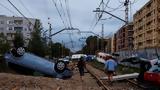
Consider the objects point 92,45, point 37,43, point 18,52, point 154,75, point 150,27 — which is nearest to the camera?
point 154,75

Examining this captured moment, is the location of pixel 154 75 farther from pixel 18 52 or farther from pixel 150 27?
pixel 150 27

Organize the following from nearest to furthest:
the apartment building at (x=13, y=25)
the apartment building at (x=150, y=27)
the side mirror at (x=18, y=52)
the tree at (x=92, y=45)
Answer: the side mirror at (x=18, y=52) → the apartment building at (x=150, y=27) → the apartment building at (x=13, y=25) → the tree at (x=92, y=45)

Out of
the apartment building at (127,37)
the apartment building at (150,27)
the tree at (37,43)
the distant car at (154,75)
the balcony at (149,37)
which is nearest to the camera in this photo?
the distant car at (154,75)

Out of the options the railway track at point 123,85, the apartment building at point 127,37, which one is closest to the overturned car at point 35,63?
the railway track at point 123,85

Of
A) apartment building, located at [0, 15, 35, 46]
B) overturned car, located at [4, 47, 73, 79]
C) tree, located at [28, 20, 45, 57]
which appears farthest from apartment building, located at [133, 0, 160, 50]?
apartment building, located at [0, 15, 35, 46]

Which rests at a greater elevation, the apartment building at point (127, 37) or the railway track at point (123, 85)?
the apartment building at point (127, 37)

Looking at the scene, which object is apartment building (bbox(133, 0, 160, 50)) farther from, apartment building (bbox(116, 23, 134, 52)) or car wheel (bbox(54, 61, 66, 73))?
car wheel (bbox(54, 61, 66, 73))

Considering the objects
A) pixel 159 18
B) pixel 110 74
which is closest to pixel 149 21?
pixel 159 18

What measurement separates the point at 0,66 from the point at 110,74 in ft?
53.2

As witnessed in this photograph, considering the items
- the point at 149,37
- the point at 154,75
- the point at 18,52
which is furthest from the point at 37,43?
the point at 154,75

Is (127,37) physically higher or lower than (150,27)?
lower

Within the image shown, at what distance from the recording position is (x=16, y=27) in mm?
155125

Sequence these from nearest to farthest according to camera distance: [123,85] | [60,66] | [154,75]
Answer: [154,75]
[123,85]
[60,66]

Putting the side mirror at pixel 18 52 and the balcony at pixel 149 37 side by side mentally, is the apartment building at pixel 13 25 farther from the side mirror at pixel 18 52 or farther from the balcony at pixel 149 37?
the side mirror at pixel 18 52
